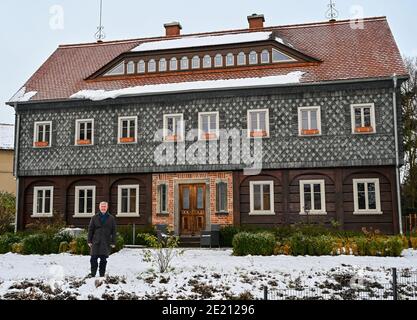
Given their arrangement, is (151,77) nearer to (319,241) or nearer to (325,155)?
(325,155)

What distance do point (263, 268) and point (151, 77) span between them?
12.7 m

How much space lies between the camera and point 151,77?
22.6 metres

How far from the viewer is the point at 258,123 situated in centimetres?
2033

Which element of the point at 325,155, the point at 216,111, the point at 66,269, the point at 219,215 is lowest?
the point at 66,269

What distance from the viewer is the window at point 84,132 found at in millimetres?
21861

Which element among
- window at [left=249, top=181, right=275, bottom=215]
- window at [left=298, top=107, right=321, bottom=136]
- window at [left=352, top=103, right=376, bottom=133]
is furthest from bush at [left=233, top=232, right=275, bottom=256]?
window at [left=352, top=103, right=376, bottom=133]

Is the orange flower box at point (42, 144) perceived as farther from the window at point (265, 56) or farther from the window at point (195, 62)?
the window at point (265, 56)

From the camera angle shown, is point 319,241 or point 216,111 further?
point 216,111

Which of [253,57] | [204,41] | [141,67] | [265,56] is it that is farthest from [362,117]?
[141,67]

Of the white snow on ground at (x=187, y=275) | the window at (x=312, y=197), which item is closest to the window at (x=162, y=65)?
the window at (x=312, y=197)

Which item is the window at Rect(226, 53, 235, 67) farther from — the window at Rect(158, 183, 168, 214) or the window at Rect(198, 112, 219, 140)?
the window at Rect(158, 183, 168, 214)

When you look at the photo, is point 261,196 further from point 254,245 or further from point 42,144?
point 42,144

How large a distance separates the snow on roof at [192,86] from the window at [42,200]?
448 cm
